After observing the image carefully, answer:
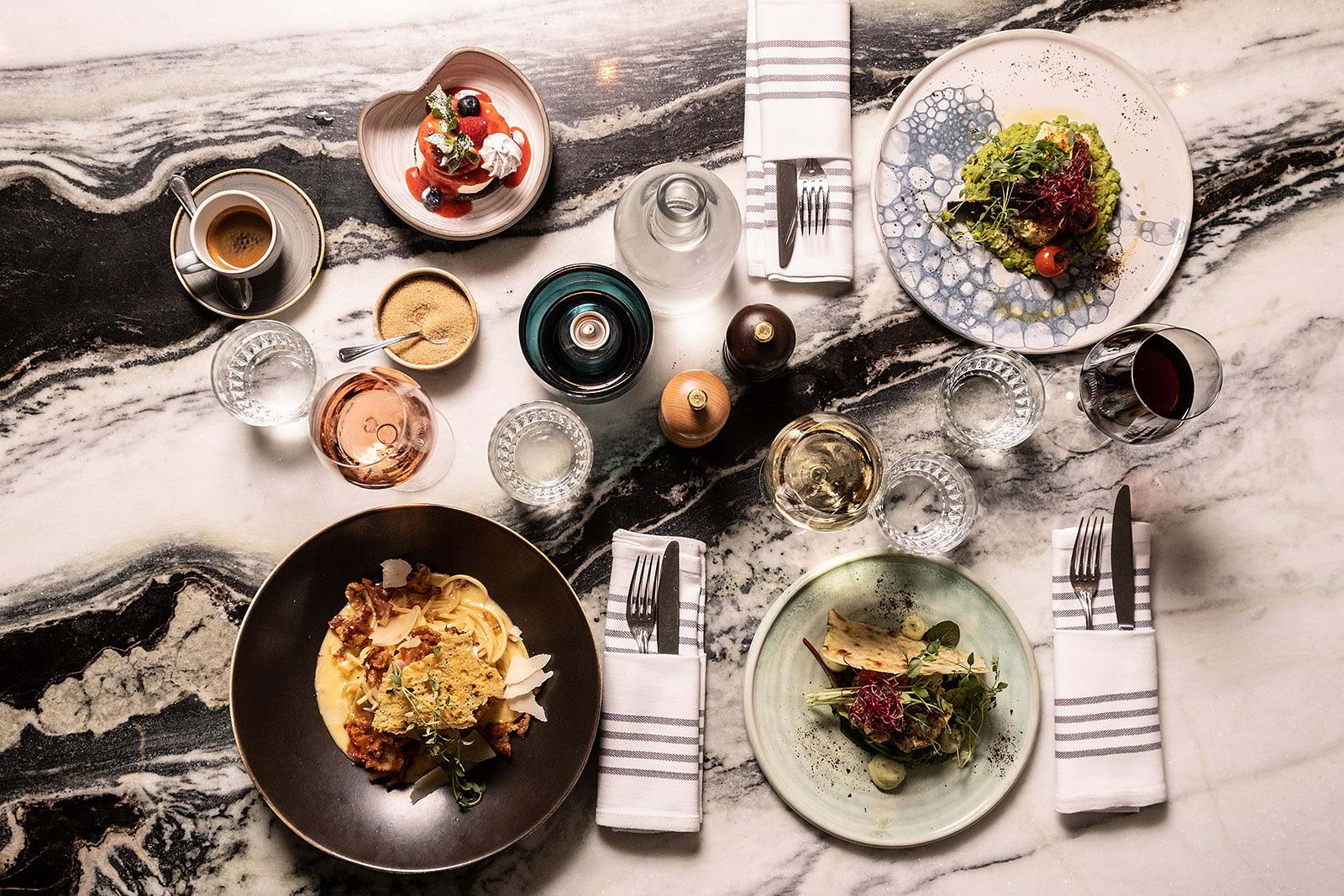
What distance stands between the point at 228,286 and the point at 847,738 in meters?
1.26

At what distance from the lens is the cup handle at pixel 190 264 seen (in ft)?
4.33

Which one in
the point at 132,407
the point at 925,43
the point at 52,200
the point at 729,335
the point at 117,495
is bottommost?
the point at 117,495

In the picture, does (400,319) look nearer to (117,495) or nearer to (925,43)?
(117,495)

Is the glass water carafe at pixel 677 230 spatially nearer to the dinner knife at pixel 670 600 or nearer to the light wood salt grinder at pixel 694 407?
the light wood salt grinder at pixel 694 407

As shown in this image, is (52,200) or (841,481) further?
(52,200)

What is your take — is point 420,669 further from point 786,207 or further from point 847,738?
point 786,207

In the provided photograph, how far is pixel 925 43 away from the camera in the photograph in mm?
1404

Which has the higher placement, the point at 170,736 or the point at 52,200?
the point at 52,200

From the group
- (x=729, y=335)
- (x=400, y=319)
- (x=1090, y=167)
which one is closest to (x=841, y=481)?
(x=729, y=335)

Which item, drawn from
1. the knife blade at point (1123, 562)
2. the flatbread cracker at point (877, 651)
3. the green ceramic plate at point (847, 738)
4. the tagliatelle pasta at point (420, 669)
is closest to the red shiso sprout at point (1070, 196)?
the knife blade at point (1123, 562)

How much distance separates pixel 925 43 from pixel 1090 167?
0.35m

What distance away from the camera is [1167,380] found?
1252mm

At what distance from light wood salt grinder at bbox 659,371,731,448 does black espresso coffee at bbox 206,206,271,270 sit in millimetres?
723

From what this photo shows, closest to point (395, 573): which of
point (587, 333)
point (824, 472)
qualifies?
point (587, 333)
